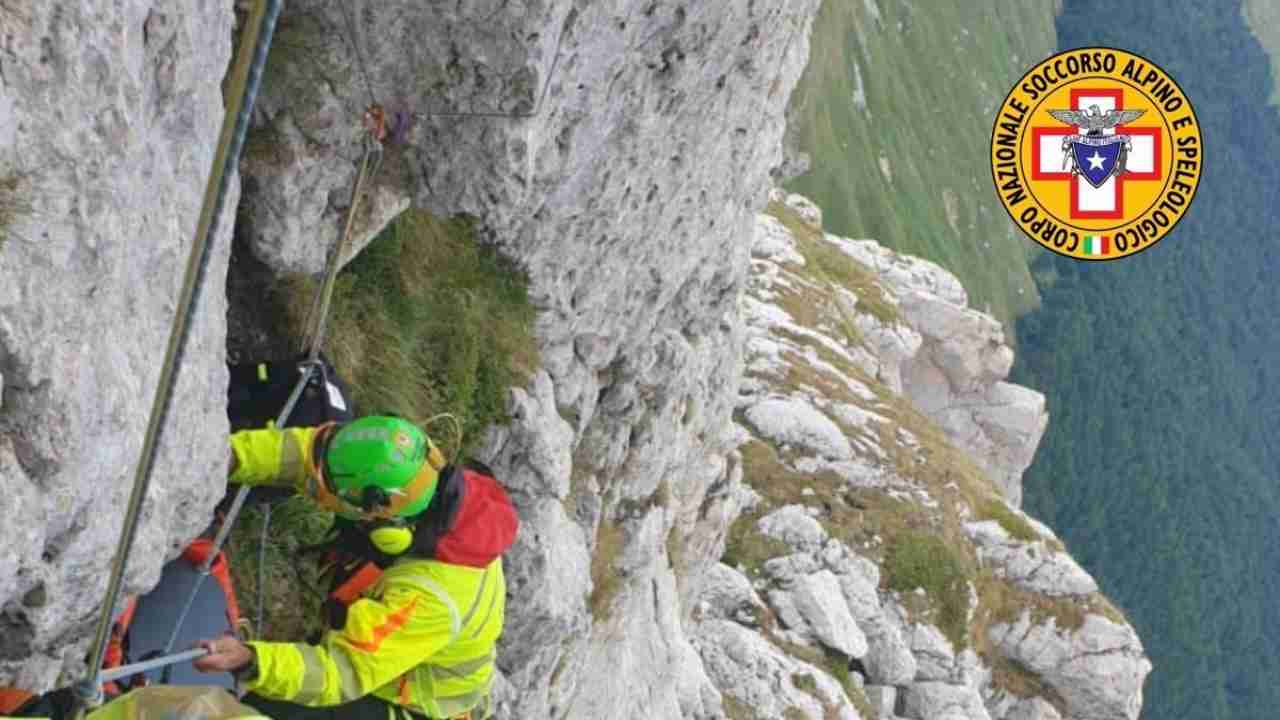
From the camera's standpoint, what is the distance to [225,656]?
27.2ft

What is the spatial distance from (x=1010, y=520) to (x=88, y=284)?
183 ft

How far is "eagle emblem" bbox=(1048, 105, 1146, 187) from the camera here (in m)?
69.5

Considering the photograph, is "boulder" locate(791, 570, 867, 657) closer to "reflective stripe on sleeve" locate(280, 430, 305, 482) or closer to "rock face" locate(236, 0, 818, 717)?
"rock face" locate(236, 0, 818, 717)

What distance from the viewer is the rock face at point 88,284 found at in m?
6.37

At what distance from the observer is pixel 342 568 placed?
9.97 metres

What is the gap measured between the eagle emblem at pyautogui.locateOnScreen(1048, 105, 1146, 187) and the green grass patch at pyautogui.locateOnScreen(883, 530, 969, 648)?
95.2 feet

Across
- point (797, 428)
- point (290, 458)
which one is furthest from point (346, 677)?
point (797, 428)

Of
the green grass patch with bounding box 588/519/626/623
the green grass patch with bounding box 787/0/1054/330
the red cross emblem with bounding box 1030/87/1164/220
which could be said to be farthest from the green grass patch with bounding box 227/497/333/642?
the green grass patch with bounding box 787/0/1054/330

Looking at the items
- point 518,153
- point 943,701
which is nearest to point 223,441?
point 518,153

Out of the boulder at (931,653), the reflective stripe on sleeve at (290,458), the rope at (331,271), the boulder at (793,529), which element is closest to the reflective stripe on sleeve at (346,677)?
the reflective stripe on sleeve at (290,458)

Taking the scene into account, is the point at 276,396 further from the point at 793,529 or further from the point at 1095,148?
the point at 1095,148

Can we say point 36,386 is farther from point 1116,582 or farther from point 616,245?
point 1116,582

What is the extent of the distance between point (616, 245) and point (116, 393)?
8.21 metres

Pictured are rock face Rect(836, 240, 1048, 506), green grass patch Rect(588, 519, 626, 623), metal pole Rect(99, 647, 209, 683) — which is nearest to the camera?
metal pole Rect(99, 647, 209, 683)
